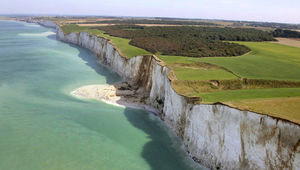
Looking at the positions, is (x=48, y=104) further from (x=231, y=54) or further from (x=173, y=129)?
(x=231, y=54)

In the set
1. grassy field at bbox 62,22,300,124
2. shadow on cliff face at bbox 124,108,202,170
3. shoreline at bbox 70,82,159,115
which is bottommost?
shadow on cliff face at bbox 124,108,202,170

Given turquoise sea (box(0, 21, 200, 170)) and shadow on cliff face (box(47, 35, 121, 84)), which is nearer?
turquoise sea (box(0, 21, 200, 170))

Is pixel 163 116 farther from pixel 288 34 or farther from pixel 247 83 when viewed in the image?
pixel 288 34

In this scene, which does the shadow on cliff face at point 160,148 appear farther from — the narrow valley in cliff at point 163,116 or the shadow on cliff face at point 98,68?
the shadow on cliff face at point 98,68

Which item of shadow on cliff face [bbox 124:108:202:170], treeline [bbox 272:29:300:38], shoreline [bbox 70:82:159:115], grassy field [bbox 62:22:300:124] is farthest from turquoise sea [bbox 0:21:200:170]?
treeline [bbox 272:29:300:38]

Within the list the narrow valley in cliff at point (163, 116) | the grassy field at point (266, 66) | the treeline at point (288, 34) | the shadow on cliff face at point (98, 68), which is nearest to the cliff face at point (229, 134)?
the narrow valley in cliff at point (163, 116)

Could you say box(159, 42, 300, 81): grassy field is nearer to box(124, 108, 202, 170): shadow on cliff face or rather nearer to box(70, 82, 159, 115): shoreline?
box(70, 82, 159, 115): shoreline
